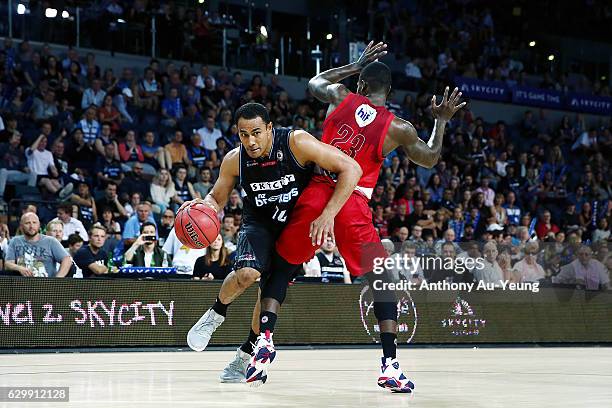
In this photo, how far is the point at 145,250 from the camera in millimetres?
13070

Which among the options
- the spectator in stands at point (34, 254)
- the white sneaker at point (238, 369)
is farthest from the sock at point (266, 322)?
the spectator in stands at point (34, 254)

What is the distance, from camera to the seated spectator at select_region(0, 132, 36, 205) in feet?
49.9

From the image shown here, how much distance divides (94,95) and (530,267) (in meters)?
8.32

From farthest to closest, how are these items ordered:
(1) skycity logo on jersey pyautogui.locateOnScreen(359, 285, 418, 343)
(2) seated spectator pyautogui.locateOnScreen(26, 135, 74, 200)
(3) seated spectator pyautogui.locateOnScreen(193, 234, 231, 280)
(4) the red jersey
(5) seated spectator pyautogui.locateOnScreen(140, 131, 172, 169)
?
(5) seated spectator pyautogui.locateOnScreen(140, 131, 172, 169), (2) seated spectator pyautogui.locateOnScreen(26, 135, 74, 200), (1) skycity logo on jersey pyautogui.locateOnScreen(359, 285, 418, 343), (3) seated spectator pyautogui.locateOnScreen(193, 234, 231, 280), (4) the red jersey

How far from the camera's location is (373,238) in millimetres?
7031

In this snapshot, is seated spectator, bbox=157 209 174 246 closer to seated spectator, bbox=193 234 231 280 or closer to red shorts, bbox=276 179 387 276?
seated spectator, bbox=193 234 231 280

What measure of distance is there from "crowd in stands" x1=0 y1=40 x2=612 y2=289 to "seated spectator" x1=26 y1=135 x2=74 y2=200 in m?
0.02

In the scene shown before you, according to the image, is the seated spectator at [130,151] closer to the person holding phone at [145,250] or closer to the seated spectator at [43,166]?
the seated spectator at [43,166]

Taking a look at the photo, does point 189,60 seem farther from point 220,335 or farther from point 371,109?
point 371,109

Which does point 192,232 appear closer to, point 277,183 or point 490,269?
point 277,183

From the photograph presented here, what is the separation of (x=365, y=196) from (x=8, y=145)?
9760 millimetres

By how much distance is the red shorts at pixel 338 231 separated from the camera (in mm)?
6820

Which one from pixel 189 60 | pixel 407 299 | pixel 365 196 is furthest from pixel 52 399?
pixel 189 60

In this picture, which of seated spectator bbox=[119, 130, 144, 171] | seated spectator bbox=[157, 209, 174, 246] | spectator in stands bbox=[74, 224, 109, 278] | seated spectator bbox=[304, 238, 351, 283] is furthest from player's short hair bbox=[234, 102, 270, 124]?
seated spectator bbox=[119, 130, 144, 171]
